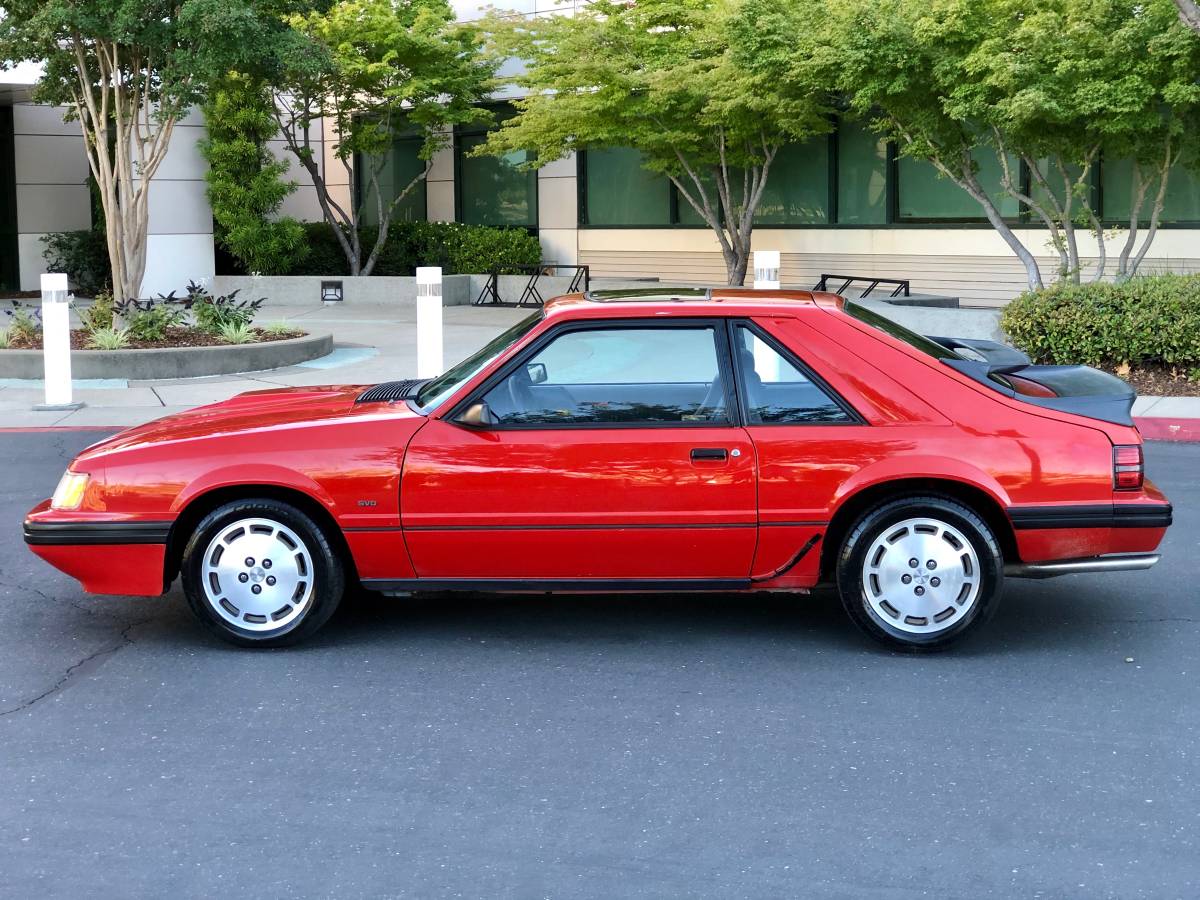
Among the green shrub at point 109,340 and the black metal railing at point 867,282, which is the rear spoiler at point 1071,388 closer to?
the green shrub at point 109,340

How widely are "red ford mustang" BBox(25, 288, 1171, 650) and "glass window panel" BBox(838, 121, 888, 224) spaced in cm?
1787

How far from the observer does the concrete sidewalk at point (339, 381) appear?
1315cm

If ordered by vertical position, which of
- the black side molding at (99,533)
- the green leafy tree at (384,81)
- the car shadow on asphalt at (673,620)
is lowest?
the car shadow on asphalt at (673,620)

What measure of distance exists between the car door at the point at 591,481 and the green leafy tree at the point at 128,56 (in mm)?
11368

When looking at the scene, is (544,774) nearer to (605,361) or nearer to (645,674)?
(645,674)

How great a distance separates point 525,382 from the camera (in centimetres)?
619

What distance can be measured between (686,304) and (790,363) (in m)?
0.50

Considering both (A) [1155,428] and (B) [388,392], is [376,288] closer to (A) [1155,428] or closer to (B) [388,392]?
(A) [1155,428]

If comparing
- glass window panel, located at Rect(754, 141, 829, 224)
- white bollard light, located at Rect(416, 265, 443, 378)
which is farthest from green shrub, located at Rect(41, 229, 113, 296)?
white bollard light, located at Rect(416, 265, 443, 378)

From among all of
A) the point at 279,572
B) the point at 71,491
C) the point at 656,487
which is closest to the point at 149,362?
the point at 71,491

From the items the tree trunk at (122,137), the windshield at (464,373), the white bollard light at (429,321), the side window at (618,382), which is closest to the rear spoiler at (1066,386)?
the side window at (618,382)

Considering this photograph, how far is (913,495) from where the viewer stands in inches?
238

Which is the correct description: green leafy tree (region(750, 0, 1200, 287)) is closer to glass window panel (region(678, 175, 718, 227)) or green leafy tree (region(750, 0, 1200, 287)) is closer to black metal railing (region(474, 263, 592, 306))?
glass window panel (region(678, 175, 718, 227))

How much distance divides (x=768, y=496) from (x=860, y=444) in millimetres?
422
